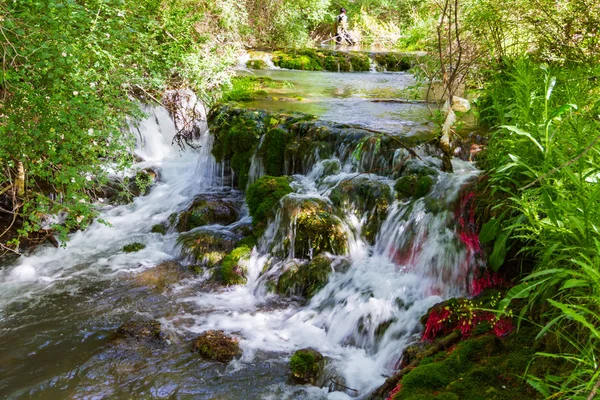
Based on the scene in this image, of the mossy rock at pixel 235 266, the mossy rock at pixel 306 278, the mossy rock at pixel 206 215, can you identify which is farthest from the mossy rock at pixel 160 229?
→ the mossy rock at pixel 306 278

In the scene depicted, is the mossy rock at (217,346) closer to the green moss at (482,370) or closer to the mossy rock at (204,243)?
the mossy rock at (204,243)

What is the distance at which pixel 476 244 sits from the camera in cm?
492

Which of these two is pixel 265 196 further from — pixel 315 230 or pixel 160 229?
pixel 160 229

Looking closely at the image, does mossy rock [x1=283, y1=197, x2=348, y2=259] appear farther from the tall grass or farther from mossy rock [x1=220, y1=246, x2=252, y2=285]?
the tall grass

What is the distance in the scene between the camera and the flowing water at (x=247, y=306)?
175 inches

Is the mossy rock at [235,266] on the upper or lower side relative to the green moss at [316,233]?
lower

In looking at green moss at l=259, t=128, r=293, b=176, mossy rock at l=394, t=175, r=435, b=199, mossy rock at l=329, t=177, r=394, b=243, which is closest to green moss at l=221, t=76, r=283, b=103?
green moss at l=259, t=128, r=293, b=176

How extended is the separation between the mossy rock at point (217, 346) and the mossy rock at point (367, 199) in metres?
2.54

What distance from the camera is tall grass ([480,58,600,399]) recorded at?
232cm

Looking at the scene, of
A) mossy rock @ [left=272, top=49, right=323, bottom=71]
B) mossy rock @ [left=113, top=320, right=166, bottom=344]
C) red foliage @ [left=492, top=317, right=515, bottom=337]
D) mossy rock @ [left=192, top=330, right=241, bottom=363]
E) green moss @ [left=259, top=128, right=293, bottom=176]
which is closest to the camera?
red foliage @ [left=492, top=317, right=515, bottom=337]

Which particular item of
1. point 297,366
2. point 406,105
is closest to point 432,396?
point 297,366

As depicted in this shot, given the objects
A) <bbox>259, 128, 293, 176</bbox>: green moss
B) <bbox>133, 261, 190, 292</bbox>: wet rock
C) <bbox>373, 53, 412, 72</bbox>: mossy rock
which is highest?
<bbox>373, 53, 412, 72</bbox>: mossy rock

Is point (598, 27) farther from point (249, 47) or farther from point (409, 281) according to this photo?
point (249, 47)

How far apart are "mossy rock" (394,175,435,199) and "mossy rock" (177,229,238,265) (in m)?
2.72
